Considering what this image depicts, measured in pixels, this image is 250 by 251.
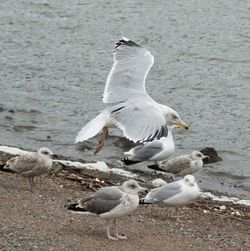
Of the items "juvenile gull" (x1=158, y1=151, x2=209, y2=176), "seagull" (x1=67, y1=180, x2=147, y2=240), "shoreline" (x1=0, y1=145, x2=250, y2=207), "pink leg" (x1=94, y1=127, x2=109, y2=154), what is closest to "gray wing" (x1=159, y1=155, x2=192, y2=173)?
"juvenile gull" (x1=158, y1=151, x2=209, y2=176)

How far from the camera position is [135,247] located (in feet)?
23.4

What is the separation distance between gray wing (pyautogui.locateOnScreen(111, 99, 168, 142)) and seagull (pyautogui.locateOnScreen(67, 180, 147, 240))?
1.42 metres

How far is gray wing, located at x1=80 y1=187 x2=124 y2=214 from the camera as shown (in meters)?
7.32

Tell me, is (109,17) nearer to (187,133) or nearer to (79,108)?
(79,108)

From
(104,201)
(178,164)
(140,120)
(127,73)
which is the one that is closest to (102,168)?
(178,164)

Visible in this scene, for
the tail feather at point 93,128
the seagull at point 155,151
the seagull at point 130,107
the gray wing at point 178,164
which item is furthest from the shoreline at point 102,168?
the tail feather at point 93,128

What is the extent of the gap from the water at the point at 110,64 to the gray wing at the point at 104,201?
12.2 feet

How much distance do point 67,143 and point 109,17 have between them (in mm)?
7792

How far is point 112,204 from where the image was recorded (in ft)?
24.0

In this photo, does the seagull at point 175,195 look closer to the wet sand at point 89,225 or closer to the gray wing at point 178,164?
the wet sand at point 89,225

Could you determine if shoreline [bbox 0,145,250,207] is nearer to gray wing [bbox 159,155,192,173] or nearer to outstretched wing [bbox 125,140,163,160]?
outstretched wing [bbox 125,140,163,160]

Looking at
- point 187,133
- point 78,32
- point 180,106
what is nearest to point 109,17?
point 78,32

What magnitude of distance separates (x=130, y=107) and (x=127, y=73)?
117 cm

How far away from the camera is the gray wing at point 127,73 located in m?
10.1
